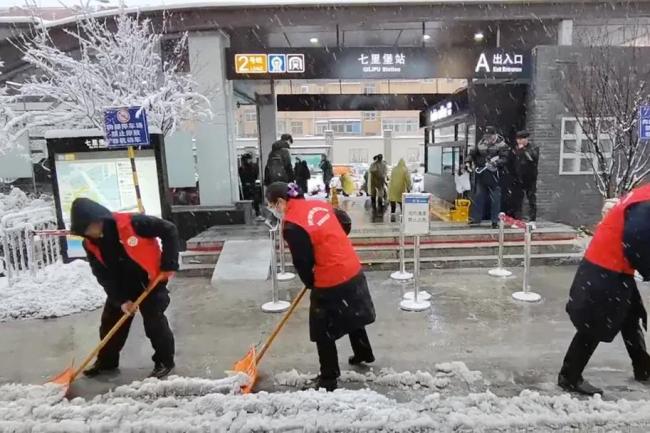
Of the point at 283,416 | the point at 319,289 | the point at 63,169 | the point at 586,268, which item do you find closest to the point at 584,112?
the point at 586,268

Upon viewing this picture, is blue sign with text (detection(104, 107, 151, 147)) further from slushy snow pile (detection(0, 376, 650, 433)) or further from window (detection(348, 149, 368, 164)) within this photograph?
window (detection(348, 149, 368, 164))

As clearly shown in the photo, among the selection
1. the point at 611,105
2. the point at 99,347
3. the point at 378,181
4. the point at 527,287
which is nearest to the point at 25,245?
the point at 99,347

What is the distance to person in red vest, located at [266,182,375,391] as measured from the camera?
358 cm

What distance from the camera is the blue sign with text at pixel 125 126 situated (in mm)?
6109

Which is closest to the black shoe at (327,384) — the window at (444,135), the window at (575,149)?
the window at (575,149)

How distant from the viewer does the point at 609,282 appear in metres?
3.46

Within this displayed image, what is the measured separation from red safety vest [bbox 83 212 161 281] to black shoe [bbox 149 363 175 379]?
817 mm

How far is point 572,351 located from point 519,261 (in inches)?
160

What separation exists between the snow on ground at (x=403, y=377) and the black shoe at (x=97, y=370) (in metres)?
1.56

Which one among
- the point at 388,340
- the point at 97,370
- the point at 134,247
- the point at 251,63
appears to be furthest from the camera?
the point at 251,63

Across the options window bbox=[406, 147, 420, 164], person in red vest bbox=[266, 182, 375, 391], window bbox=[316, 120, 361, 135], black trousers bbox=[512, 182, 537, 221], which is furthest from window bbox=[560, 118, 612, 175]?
window bbox=[316, 120, 361, 135]

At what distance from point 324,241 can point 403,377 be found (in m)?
1.38

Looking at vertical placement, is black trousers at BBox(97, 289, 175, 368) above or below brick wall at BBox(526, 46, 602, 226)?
below

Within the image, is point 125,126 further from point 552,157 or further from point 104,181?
point 552,157
